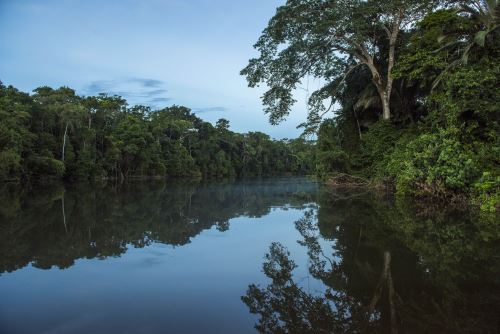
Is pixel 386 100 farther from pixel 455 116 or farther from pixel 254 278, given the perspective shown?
pixel 254 278

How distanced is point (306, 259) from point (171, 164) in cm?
5731

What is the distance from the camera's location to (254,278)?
163 inches

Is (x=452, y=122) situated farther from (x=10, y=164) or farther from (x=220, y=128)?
(x=220, y=128)

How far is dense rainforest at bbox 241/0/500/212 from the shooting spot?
10.4 meters

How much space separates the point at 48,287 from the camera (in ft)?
12.5

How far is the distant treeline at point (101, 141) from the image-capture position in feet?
110

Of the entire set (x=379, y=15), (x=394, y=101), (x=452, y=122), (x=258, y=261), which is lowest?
(x=258, y=261)

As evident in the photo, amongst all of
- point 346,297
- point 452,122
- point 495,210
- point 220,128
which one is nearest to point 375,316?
point 346,297

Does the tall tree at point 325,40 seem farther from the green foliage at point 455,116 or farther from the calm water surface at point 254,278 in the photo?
the calm water surface at point 254,278

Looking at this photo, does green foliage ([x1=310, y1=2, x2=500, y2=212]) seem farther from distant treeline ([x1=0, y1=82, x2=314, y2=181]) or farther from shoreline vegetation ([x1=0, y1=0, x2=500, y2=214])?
distant treeline ([x1=0, y1=82, x2=314, y2=181])

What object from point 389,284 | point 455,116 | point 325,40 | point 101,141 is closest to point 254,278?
point 389,284

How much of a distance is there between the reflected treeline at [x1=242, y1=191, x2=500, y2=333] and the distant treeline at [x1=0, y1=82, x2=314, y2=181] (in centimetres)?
1712

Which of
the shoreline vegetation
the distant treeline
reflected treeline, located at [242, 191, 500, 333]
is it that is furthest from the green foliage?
the distant treeline

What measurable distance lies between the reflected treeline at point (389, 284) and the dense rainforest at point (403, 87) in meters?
4.06
